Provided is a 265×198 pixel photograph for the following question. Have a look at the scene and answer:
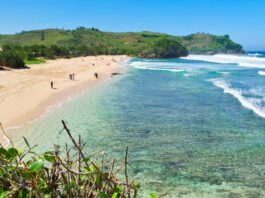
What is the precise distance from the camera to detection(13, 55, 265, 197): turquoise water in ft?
45.1

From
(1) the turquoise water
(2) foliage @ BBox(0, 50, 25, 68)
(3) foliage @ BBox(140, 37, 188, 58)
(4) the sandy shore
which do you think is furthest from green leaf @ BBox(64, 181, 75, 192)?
(3) foliage @ BBox(140, 37, 188, 58)

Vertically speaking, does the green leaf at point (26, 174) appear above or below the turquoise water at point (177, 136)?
above

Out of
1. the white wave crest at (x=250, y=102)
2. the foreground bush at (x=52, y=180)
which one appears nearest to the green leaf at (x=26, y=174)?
the foreground bush at (x=52, y=180)

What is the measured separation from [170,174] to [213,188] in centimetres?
190

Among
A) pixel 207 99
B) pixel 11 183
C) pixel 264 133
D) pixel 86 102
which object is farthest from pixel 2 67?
pixel 11 183

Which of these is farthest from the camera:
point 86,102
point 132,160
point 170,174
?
point 86,102

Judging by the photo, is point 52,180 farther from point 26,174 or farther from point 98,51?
point 98,51

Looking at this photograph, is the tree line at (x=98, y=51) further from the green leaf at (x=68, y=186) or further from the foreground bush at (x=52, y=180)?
the green leaf at (x=68, y=186)

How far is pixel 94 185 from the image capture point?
15.6 ft

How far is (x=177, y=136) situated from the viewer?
2009cm

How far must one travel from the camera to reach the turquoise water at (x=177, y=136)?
13758 mm

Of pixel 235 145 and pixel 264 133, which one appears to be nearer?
pixel 235 145

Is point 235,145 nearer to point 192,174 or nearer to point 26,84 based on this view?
point 192,174

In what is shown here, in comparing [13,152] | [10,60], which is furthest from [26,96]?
[10,60]
